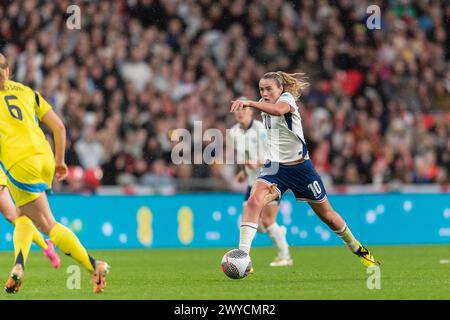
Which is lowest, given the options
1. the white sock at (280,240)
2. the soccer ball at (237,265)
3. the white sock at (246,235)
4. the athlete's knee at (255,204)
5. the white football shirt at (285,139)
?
the white sock at (280,240)

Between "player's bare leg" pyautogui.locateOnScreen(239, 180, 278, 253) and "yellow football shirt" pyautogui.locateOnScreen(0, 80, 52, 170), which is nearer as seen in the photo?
"yellow football shirt" pyautogui.locateOnScreen(0, 80, 52, 170)

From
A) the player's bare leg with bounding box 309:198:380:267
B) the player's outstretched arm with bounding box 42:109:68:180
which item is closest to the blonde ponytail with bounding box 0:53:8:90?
the player's outstretched arm with bounding box 42:109:68:180

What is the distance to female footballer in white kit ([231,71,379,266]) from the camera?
10180 millimetres

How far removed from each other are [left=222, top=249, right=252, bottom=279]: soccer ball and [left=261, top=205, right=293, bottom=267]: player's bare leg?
9.54 ft

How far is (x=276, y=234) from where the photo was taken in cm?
1287

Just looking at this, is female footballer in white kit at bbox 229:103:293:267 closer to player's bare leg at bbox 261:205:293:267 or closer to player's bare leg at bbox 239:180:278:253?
player's bare leg at bbox 261:205:293:267

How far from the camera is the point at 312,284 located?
377 inches

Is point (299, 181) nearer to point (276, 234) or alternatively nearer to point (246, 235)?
point (246, 235)

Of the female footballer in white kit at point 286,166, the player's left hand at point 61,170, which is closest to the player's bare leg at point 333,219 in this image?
the female footballer in white kit at point 286,166

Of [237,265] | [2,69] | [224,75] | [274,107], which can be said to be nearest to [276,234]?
[237,265]

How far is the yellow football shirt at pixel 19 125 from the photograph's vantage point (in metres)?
8.34

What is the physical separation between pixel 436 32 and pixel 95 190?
8.62 m

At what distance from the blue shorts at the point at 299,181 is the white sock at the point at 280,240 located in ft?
8.03

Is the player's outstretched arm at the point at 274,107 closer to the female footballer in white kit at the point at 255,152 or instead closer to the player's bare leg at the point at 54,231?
the player's bare leg at the point at 54,231
